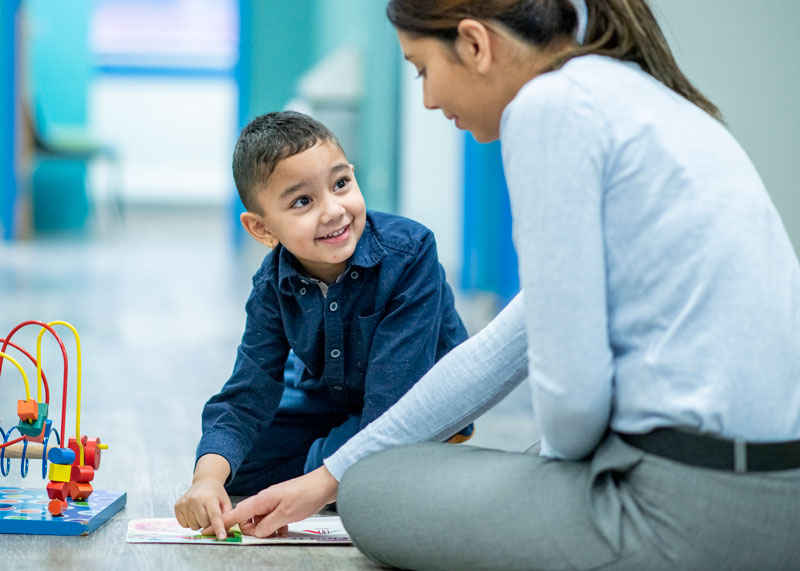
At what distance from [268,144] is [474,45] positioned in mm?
362

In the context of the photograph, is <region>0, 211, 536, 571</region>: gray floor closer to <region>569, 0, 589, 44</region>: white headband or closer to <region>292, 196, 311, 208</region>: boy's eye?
<region>292, 196, 311, 208</region>: boy's eye

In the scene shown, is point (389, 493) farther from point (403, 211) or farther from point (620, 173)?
point (403, 211)

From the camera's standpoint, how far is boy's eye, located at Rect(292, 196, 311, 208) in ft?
4.16

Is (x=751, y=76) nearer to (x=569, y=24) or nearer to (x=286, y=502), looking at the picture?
(x=569, y=24)

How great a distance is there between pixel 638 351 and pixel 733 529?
173 mm

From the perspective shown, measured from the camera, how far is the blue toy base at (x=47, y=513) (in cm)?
120

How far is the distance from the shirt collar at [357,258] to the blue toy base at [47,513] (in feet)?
1.14

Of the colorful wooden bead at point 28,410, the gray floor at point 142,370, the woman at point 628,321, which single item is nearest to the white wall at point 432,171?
the gray floor at point 142,370

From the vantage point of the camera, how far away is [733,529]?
903 millimetres

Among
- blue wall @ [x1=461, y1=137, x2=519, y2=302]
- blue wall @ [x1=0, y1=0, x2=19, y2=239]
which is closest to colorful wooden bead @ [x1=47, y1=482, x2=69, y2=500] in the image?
blue wall @ [x1=461, y1=137, x2=519, y2=302]

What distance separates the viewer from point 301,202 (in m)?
1.27

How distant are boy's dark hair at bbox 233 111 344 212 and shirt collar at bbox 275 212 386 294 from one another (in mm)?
79

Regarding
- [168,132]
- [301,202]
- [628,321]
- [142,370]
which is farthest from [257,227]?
[168,132]

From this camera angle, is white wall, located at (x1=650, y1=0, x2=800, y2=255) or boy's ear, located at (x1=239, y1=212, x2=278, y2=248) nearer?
boy's ear, located at (x1=239, y1=212, x2=278, y2=248)
